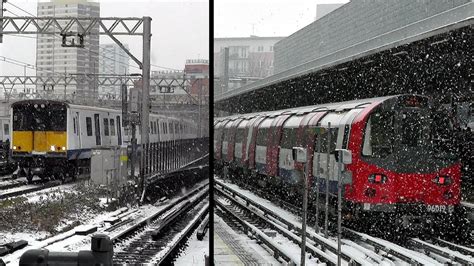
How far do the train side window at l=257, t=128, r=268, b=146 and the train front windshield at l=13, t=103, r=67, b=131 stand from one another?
4.16 meters

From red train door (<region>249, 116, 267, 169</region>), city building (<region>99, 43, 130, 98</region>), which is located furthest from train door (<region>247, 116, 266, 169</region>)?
city building (<region>99, 43, 130, 98</region>)

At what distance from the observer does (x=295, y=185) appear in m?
4.52

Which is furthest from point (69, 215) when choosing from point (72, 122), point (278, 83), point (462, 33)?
point (462, 33)

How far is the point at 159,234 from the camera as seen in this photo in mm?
5023

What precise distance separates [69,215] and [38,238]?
1163 mm

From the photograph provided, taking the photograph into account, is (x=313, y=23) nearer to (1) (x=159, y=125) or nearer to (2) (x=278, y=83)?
(2) (x=278, y=83)

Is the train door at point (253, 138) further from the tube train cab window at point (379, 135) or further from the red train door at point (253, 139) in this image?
the tube train cab window at point (379, 135)

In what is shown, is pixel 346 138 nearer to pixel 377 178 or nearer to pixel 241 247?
pixel 377 178

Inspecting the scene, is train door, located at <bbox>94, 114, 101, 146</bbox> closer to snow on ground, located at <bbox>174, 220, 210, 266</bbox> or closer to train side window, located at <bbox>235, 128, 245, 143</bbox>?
train side window, located at <bbox>235, 128, 245, 143</bbox>

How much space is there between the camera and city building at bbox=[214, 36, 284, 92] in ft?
12.9

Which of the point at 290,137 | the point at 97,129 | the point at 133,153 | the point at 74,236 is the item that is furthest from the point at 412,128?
the point at 97,129

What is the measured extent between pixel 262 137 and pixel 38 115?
4.94 meters

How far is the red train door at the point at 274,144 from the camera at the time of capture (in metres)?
4.61

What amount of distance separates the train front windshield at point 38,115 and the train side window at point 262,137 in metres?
4.16
